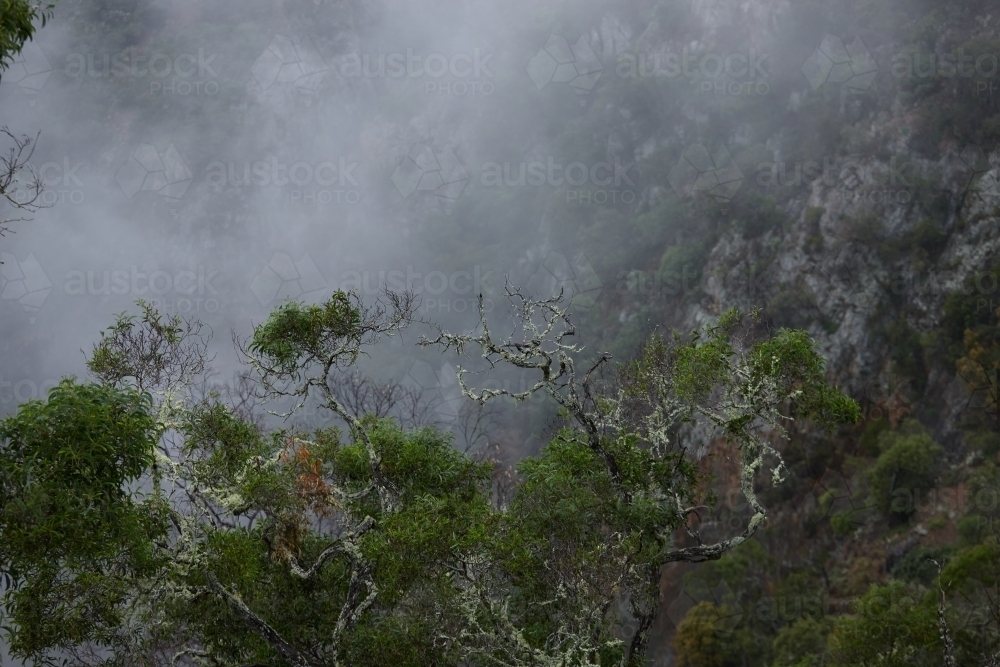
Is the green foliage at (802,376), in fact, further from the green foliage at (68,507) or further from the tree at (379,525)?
the green foliage at (68,507)

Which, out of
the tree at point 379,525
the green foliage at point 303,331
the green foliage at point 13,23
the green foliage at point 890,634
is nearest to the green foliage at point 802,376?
the tree at point 379,525

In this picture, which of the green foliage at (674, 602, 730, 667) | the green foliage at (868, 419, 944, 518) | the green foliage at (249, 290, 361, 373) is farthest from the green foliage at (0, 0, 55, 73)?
the green foliage at (868, 419, 944, 518)

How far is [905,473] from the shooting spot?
24.9 metres

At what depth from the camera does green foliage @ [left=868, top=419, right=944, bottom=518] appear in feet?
80.3

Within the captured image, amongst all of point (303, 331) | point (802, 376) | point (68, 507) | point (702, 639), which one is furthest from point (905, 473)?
point (68, 507)

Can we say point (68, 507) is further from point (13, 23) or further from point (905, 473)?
point (905, 473)

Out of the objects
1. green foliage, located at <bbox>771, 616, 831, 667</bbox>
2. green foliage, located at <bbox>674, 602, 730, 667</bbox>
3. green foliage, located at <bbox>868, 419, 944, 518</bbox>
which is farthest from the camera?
green foliage, located at <bbox>868, 419, 944, 518</bbox>

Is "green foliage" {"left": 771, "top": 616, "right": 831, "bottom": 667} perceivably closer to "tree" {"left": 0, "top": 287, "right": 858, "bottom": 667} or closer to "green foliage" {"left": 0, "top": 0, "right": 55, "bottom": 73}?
"tree" {"left": 0, "top": 287, "right": 858, "bottom": 667}

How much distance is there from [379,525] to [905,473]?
21677 millimetres

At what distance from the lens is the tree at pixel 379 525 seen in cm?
704

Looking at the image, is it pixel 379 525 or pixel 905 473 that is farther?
pixel 905 473

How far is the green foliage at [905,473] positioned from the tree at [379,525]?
18.1m

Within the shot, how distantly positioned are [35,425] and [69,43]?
78.8m

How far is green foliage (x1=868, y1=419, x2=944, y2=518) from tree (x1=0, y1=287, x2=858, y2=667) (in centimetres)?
1814
